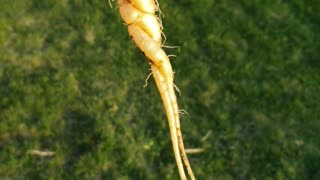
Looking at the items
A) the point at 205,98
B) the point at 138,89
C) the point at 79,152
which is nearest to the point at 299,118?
the point at 205,98

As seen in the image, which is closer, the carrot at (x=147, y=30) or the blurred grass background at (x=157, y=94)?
the carrot at (x=147, y=30)

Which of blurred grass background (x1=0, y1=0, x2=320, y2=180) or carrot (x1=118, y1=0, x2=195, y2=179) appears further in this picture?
blurred grass background (x1=0, y1=0, x2=320, y2=180)

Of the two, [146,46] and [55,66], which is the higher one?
[146,46]

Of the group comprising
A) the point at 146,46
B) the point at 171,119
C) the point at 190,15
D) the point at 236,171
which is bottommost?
the point at 236,171

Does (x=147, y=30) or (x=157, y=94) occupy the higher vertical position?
(x=147, y=30)

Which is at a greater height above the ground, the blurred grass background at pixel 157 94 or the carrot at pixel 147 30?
the carrot at pixel 147 30

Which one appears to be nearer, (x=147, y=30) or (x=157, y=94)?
(x=147, y=30)

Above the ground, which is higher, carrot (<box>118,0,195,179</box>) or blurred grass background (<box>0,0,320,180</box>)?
carrot (<box>118,0,195,179</box>)

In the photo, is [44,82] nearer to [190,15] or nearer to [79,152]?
[79,152]
